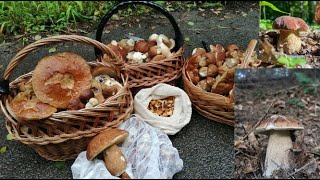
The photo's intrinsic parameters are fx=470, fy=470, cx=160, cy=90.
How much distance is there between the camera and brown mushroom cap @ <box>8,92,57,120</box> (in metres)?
2.24

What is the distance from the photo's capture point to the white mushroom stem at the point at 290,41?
2.49m

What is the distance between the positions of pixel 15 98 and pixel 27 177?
0.42 metres

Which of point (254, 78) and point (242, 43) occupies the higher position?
point (254, 78)

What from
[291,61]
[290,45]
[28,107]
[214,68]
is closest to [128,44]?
[214,68]

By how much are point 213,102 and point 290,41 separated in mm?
530

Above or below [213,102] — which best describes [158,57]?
above

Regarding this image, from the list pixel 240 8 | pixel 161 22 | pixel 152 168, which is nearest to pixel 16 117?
pixel 152 168

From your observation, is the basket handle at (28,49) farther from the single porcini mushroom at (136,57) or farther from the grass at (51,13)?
the grass at (51,13)

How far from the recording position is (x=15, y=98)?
2.48 metres

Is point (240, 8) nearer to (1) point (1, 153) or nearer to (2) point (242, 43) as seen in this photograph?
(2) point (242, 43)

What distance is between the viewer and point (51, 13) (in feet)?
15.1

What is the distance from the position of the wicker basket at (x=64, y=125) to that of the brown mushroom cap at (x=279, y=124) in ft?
2.50

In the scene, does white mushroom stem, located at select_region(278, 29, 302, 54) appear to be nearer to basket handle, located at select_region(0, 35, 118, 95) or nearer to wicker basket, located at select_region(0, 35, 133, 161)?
wicker basket, located at select_region(0, 35, 133, 161)

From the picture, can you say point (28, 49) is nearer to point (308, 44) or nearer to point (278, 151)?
point (278, 151)
